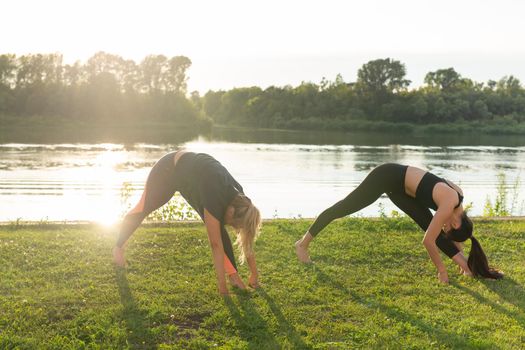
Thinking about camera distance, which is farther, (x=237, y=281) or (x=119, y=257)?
(x=119, y=257)

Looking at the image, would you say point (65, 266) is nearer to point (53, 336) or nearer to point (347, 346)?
point (53, 336)

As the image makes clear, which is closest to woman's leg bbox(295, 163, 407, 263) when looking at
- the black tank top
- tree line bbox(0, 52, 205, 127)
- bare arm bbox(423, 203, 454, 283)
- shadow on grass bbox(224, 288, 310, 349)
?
the black tank top

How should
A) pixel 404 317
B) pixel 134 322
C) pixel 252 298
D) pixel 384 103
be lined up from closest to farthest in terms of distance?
pixel 134 322 < pixel 404 317 < pixel 252 298 < pixel 384 103

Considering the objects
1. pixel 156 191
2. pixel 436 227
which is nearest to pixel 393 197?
pixel 436 227

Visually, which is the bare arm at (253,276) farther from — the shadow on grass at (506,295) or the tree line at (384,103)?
the tree line at (384,103)

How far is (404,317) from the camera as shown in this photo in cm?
493

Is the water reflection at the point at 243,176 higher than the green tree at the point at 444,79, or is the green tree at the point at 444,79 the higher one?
the green tree at the point at 444,79

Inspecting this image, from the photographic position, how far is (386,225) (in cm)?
859

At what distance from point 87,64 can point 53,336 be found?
8859cm

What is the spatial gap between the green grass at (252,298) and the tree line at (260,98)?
242 feet

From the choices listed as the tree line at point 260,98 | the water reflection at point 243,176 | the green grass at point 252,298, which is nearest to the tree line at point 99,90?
the tree line at point 260,98

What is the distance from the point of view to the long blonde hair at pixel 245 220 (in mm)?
5055

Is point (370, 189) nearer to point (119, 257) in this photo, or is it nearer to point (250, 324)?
point (250, 324)

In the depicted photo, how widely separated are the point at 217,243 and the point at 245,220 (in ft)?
1.17
